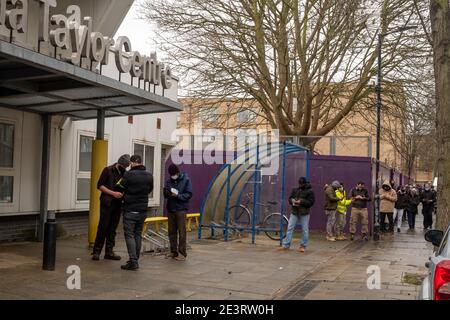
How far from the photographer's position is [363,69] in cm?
2191

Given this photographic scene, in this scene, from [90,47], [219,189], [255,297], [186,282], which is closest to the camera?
[255,297]

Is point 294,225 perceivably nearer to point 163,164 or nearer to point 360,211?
point 360,211

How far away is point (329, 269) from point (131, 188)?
400cm

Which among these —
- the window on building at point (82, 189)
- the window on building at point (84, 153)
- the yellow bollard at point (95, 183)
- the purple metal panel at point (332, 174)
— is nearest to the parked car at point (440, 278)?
the yellow bollard at point (95, 183)

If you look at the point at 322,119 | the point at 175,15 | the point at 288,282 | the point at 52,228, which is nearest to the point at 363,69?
the point at 322,119

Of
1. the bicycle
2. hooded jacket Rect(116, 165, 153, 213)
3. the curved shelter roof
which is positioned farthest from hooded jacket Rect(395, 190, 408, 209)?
hooded jacket Rect(116, 165, 153, 213)

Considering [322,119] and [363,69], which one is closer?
[363,69]

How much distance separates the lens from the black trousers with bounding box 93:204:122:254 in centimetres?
959

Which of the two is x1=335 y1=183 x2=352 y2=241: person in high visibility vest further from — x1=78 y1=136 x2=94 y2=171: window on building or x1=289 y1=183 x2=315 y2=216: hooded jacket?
x1=78 y1=136 x2=94 y2=171: window on building

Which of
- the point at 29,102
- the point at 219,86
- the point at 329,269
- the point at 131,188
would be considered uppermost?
the point at 219,86

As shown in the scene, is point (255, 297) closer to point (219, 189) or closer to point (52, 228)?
point (52, 228)

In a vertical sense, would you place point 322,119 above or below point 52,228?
above

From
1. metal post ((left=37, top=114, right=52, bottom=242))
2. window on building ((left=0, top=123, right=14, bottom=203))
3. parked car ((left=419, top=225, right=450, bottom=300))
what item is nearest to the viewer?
parked car ((left=419, top=225, right=450, bottom=300))

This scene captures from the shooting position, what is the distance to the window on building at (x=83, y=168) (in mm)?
13172
